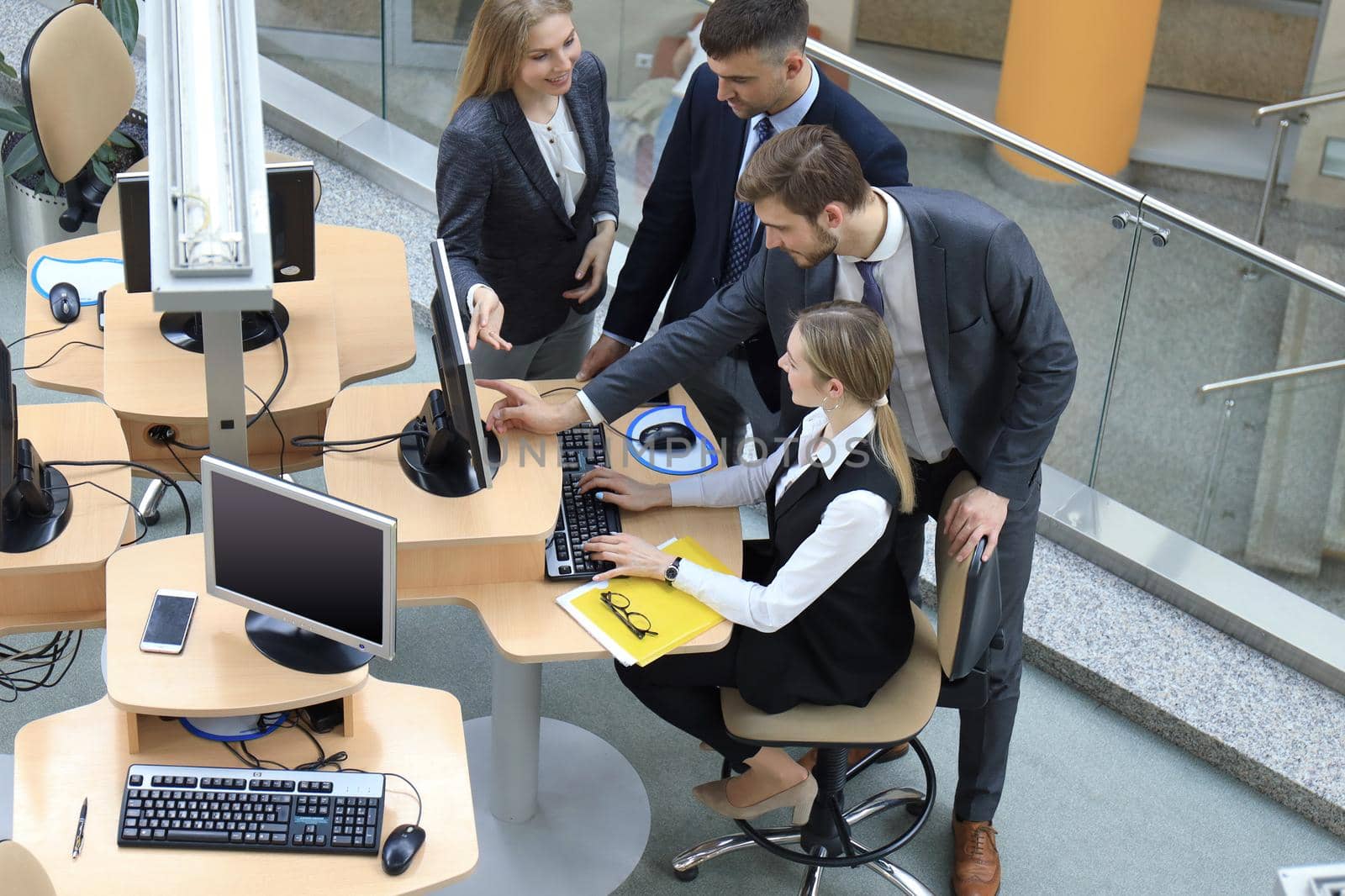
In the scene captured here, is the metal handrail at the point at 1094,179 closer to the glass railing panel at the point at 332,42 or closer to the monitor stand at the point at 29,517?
the glass railing panel at the point at 332,42

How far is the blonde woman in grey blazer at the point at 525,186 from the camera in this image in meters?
2.96

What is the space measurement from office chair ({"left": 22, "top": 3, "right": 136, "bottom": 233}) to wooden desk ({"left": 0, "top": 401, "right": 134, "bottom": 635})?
4.26 ft

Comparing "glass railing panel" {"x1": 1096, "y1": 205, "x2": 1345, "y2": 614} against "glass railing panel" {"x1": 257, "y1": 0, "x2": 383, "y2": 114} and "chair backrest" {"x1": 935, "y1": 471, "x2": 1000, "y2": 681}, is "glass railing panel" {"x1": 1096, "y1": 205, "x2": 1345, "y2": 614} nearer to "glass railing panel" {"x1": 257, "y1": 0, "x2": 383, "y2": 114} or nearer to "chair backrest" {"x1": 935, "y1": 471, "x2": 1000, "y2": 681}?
"chair backrest" {"x1": 935, "y1": 471, "x2": 1000, "y2": 681}

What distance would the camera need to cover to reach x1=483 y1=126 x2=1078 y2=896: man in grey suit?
8.27 feet

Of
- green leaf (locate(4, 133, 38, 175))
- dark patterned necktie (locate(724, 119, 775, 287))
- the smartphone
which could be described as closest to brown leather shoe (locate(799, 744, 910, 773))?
dark patterned necktie (locate(724, 119, 775, 287))

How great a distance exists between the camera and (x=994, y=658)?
2836mm

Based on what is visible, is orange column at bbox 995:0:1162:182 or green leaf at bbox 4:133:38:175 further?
orange column at bbox 995:0:1162:182

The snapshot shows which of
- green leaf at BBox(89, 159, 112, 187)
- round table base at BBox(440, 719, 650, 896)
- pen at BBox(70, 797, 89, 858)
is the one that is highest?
green leaf at BBox(89, 159, 112, 187)

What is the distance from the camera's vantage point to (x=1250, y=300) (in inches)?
134

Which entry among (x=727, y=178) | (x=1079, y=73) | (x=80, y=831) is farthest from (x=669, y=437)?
(x=1079, y=73)

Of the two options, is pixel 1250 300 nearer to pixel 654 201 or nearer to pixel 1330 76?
pixel 654 201

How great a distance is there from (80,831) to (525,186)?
157 centimetres

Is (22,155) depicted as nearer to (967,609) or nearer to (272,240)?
(272,240)

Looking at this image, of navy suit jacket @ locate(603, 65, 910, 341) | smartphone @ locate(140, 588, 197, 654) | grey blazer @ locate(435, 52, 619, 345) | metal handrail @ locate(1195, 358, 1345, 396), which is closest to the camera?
smartphone @ locate(140, 588, 197, 654)
